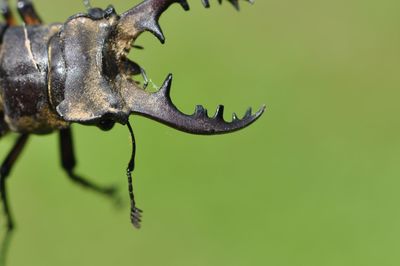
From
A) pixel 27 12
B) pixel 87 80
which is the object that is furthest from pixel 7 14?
pixel 87 80

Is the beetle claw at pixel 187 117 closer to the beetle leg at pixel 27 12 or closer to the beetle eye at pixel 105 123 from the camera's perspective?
the beetle eye at pixel 105 123

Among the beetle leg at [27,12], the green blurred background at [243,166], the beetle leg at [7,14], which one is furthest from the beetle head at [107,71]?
the green blurred background at [243,166]

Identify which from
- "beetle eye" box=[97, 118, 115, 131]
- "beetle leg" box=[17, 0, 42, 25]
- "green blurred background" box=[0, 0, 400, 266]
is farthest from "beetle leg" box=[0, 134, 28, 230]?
"green blurred background" box=[0, 0, 400, 266]

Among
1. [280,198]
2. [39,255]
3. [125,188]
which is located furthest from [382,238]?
[39,255]

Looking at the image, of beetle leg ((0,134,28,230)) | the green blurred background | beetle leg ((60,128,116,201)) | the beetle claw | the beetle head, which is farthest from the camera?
the green blurred background

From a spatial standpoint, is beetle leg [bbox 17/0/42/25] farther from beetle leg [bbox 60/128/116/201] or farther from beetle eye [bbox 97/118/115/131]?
beetle eye [bbox 97/118/115/131]

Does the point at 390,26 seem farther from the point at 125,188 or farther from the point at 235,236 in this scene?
the point at 125,188
